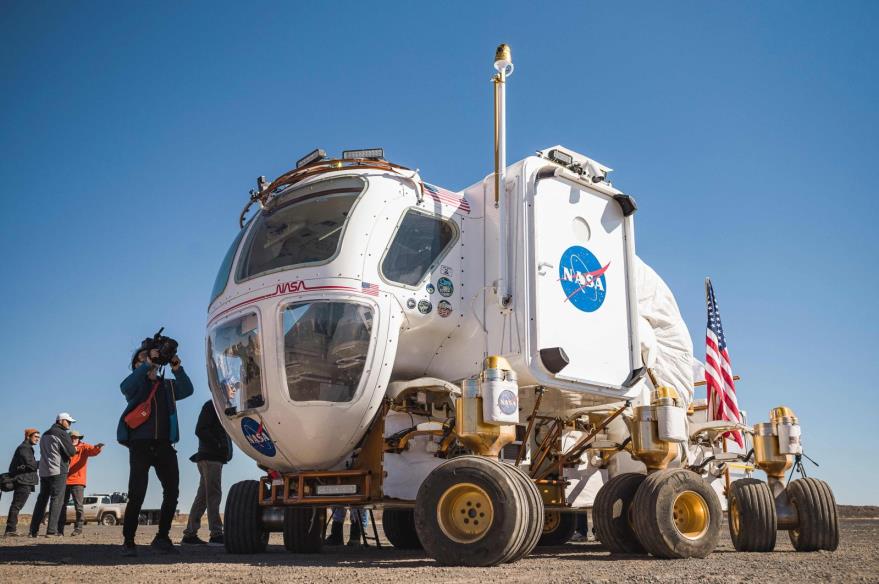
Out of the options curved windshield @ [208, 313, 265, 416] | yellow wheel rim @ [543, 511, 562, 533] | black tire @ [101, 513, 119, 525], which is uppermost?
curved windshield @ [208, 313, 265, 416]

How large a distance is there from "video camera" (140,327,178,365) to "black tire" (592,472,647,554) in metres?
4.38

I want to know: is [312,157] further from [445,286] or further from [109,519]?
[109,519]

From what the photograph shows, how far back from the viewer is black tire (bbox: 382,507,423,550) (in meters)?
10.2

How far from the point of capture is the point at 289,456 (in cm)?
766

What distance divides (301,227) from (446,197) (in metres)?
1.51

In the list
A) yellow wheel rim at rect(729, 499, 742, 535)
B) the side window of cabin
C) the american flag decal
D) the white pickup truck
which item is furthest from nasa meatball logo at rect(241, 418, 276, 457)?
the white pickup truck

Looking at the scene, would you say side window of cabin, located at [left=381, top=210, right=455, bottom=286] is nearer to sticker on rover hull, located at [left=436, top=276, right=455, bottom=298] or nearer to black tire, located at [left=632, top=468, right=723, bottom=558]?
sticker on rover hull, located at [left=436, top=276, right=455, bottom=298]

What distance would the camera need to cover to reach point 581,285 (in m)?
8.55

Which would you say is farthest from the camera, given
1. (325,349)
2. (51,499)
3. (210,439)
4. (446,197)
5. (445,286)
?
Answer: (51,499)

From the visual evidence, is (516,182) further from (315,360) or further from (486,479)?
(486,479)

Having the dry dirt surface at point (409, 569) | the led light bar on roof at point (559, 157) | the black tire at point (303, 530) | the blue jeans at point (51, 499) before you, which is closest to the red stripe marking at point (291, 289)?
the black tire at point (303, 530)

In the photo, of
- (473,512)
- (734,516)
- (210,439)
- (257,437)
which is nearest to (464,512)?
(473,512)

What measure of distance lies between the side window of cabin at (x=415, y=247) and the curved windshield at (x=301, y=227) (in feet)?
1.74

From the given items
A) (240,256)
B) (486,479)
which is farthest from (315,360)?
(486,479)
